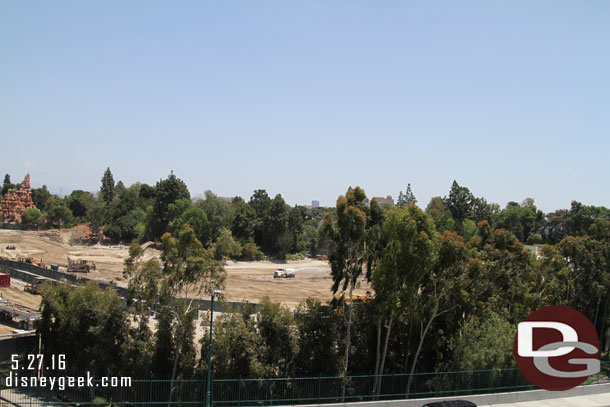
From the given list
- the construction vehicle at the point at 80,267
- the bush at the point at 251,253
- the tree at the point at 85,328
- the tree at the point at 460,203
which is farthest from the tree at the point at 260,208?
the tree at the point at 85,328

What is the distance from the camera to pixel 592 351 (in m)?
28.2

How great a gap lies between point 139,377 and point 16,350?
1073 centimetres

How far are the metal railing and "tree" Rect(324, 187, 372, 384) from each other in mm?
1860

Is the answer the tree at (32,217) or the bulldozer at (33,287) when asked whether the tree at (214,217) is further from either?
the tree at (32,217)

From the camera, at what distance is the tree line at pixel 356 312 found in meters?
24.5

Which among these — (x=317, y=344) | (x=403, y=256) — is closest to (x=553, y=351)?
(x=403, y=256)

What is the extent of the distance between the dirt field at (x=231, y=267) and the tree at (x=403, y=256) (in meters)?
30.8

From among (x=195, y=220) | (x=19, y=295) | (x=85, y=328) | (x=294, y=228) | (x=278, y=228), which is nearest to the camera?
(x=85, y=328)

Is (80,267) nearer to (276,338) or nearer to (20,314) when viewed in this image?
(20,314)

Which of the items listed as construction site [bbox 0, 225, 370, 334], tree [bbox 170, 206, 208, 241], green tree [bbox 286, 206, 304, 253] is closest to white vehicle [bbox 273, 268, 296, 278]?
construction site [bbox 0, 225, 370, 334]

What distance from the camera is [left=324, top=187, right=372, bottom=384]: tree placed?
24438 millimetres

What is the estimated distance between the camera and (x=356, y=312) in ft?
93.6

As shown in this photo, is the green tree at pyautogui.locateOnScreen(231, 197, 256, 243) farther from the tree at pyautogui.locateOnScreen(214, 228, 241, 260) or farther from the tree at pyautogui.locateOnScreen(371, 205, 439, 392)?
the tree at pyautogui.locateOnScreen(371, 205, 439, 392)

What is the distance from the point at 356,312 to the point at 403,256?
6021 mm
